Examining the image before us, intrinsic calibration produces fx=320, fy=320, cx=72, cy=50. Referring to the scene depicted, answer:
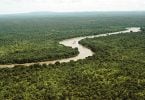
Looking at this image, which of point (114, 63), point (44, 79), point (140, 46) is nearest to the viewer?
point (44, 79)

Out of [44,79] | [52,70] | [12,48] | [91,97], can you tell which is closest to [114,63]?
[52,70]

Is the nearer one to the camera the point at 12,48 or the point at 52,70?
the point at 52,70

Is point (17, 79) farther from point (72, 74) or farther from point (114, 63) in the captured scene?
point (114, 63)

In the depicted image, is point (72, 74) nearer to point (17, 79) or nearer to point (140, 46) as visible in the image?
point (17, 79)

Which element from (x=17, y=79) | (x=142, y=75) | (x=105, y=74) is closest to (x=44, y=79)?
(x=17, y=79)

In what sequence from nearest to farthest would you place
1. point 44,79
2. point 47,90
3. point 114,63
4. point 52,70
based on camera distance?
point 47,90, point 44,79, point 52,70, point 114,63

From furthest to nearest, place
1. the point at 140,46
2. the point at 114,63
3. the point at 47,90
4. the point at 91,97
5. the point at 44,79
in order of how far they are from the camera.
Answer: the point at 140,46
the point at 114,63
the point at 44,79
the point at 47,90
the point at 91,97
